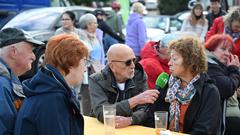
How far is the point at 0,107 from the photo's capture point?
2650mm

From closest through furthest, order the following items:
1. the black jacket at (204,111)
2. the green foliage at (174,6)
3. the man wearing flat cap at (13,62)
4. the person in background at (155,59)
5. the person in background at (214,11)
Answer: the man wearing flat cap at (13,62)
the black jacket at (204,111)
the person in background at (155,59)
the person in background at (214,11)
the green foliage at (174,6)

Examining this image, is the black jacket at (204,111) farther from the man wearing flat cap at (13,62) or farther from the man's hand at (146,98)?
the man wearing flat cap at (13,62)

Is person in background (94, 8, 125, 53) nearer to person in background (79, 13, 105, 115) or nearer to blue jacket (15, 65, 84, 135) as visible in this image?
person in background (79, 13, 105, 115)

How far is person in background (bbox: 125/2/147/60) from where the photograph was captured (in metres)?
7.98

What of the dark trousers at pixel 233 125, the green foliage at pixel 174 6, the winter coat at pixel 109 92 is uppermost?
the winter coat at pixel 109 92

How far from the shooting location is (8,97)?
274 centimetres

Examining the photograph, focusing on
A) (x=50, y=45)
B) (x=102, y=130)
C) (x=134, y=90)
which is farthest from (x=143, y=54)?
(x=50, y=45)

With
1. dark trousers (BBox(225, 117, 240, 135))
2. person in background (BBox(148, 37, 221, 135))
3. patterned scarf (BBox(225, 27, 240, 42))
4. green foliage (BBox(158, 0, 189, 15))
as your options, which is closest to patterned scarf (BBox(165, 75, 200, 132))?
person in background (BBox(148, 37, 221, 135))

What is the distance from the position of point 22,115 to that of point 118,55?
178 centimetres

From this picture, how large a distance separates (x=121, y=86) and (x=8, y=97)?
1513 millimetres

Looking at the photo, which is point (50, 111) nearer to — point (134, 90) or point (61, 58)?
point (61, 58)

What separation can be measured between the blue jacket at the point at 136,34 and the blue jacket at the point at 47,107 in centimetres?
557

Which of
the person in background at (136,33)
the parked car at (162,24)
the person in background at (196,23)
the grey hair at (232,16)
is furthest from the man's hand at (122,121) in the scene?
the parked car at (162,24)

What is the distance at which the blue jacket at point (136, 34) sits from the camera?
7980mm
